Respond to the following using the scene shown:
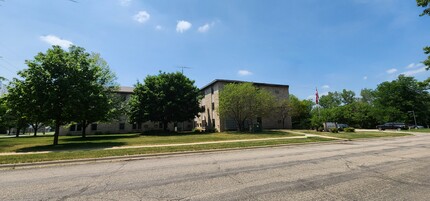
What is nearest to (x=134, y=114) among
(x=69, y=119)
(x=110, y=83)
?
(x=110, y=83)

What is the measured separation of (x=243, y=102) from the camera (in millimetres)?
30875

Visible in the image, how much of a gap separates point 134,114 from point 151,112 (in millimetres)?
2665

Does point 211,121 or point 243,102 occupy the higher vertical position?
point 243,102

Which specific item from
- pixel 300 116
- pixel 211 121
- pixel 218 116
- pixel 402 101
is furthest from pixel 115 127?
pixel 402 101

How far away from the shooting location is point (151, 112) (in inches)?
1260

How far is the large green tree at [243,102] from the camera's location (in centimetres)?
3069

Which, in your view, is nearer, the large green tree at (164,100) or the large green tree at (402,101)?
the large green tree at (164,100)

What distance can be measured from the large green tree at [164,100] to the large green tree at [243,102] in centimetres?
532

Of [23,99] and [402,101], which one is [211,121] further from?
[402,101]

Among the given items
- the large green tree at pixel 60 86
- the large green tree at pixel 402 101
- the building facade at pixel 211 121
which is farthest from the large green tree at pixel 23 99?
the large green tree at pixel 402 101

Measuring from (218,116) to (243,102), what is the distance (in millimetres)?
6242

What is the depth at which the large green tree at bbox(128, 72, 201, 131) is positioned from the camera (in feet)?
105

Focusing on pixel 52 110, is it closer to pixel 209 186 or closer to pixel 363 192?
pixel 209 186

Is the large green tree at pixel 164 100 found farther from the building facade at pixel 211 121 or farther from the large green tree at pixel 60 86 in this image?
the large green tree at pixel 60 86
